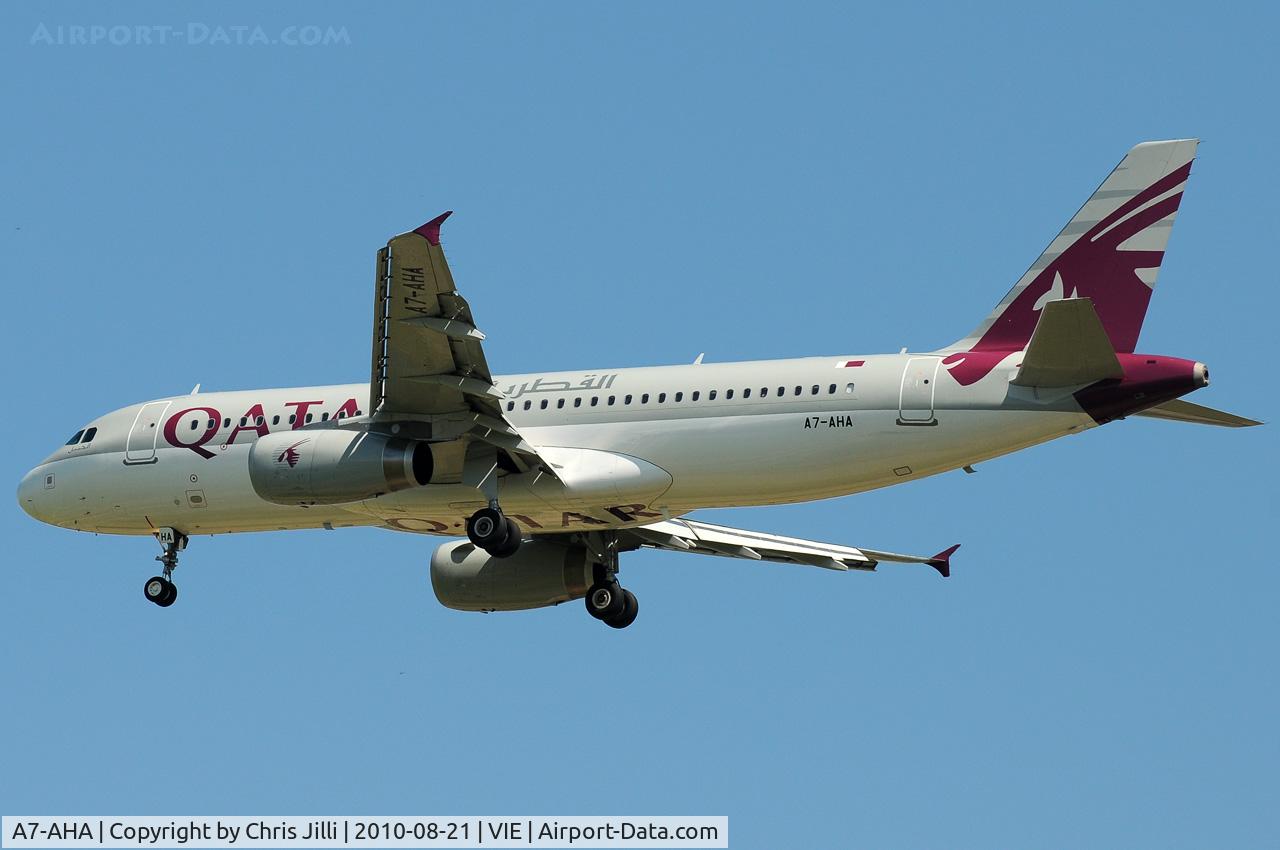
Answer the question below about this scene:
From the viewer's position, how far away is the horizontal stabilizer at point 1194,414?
95.0 feet

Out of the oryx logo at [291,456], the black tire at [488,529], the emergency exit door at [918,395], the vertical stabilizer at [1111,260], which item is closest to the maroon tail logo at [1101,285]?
the vertical stabilizer at [1111,260]

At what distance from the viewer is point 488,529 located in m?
30.7

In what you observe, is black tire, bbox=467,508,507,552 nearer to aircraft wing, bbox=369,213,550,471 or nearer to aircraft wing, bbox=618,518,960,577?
aircraft wing, bbox=369,213,550,471

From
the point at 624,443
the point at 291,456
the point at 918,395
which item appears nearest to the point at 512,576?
the point at 624,443

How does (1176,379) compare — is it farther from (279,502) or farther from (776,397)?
→ (279,502)

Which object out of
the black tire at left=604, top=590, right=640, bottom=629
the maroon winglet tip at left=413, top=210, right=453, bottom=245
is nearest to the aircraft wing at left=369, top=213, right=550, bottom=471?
the maroon winglet tip at left=413, top=210, right=453, bottom=245

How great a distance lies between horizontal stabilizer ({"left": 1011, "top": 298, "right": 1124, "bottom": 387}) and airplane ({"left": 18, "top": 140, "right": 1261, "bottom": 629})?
2cm

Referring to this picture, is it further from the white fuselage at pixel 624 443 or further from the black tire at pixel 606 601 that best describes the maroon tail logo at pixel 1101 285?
the black tire at pixel 606 601

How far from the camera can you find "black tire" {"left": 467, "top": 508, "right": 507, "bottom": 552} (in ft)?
101

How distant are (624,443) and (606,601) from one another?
17.2ft

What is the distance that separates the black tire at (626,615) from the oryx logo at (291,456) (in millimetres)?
7524

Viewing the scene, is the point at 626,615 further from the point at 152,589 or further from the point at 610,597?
the point at 152,589

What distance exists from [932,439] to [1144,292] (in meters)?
3.71

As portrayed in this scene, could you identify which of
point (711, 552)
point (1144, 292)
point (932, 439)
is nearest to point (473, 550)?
point (711, 552)
